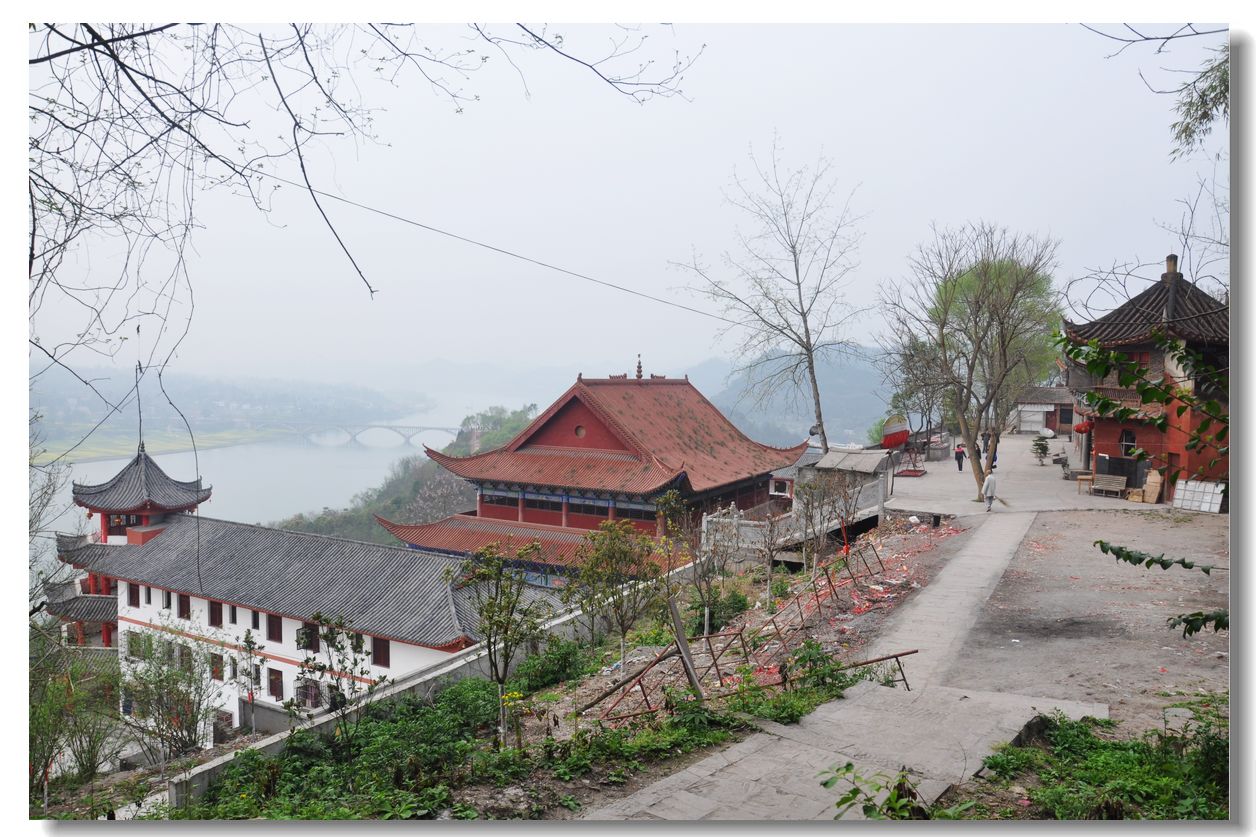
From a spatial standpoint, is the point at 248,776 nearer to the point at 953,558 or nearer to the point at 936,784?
the point at 936,784

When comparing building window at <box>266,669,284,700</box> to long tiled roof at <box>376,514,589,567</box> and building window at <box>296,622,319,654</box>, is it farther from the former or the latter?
long tiled roof at <box>376,514,589,567</box>

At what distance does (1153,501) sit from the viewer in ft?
28.8

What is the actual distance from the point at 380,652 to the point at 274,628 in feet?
3.50

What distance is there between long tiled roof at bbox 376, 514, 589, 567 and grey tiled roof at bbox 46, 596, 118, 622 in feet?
6.02

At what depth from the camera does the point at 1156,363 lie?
8164 millimetres

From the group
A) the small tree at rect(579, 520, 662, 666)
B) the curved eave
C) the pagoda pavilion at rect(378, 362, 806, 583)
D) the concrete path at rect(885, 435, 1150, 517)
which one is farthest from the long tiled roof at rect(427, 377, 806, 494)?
the concrete path at rect(885, 435, 1150, 517)

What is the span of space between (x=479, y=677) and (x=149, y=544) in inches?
88.6

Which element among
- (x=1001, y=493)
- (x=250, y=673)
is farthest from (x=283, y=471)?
(x=1001, y=493)

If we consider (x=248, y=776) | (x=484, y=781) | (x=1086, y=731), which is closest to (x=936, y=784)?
Result: (x=1086, y=731)

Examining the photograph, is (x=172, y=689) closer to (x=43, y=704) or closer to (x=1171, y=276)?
(x=43, y=704)

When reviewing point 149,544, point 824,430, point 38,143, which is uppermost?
point 38,143

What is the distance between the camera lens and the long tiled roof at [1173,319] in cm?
366

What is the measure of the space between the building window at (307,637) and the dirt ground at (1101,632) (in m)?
3.43

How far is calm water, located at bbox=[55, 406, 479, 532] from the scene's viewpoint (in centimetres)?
382
